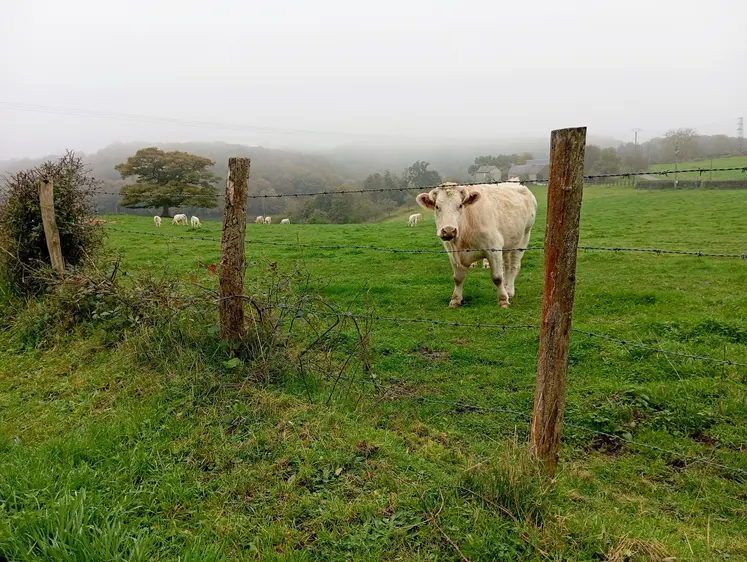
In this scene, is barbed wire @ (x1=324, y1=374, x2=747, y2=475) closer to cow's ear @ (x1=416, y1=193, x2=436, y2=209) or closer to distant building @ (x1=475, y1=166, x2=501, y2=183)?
cow's ear @ (x1=416, y1=193, x2=436, y2=209)

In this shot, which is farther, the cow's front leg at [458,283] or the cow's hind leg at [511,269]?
the cow's hind leg at [511,269]

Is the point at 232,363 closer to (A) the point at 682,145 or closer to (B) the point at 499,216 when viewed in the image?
(B) the point at 499,216

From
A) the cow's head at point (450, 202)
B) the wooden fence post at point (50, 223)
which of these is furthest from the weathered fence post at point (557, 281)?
the wooden fence post at point (50, 223)

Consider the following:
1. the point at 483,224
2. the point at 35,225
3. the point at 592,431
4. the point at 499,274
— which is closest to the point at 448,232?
the point at 483,224

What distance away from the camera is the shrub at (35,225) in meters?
6.77

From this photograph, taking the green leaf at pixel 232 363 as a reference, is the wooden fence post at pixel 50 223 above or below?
above

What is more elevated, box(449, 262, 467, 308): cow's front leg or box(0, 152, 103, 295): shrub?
box(0, 152, 103, 295): shrub

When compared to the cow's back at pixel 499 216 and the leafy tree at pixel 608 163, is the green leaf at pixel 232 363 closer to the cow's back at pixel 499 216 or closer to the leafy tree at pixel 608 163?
the cow's back at pixel 499 216

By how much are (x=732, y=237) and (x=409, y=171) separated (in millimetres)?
51280

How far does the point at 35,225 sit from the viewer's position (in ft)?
22.5

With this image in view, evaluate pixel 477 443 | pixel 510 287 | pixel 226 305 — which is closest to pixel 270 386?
pixel 226 305

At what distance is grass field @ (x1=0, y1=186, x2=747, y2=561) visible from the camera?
243 centimetres

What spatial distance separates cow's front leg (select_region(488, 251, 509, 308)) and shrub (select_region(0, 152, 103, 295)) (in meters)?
6.32

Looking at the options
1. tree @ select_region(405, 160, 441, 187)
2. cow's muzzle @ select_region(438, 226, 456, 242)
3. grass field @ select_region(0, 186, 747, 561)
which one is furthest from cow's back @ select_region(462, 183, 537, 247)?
tree @ select_region(405, 160, 441, 187)
